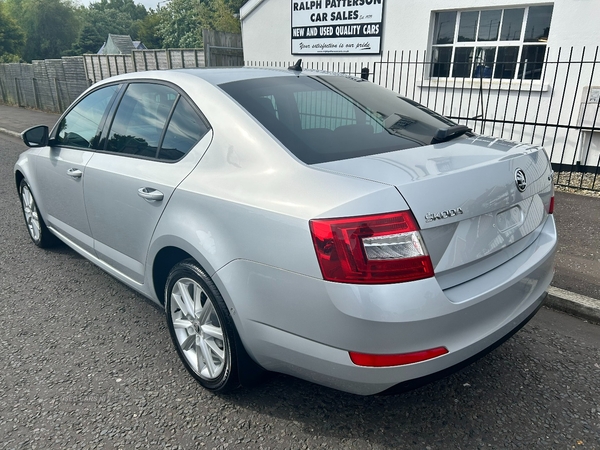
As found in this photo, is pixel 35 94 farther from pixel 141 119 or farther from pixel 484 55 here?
pixel 141 119

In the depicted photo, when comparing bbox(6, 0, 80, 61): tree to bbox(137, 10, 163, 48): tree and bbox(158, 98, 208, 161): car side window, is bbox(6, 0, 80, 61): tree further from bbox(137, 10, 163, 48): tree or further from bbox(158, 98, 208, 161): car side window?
bbox(158, 98, 208, 161): car side window

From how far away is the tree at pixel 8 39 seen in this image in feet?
127

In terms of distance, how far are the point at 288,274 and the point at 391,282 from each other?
42 cm

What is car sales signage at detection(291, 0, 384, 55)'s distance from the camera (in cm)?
972

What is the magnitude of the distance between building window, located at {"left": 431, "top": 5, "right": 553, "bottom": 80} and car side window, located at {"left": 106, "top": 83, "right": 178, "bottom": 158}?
6.21 metres

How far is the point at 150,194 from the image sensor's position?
8.68 feet

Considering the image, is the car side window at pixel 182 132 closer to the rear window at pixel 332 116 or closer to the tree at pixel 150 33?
the rear window at pixel 332 116

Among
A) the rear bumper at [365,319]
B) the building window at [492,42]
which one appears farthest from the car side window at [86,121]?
the building window at [492,42]

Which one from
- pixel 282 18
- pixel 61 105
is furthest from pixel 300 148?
pixel 61 105

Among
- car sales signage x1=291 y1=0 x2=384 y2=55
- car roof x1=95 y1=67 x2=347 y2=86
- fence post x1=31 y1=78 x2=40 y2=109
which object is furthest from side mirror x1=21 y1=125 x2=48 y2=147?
fence post x1=31 y1=78 x2=40 y2=109

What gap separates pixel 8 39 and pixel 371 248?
47626 mm

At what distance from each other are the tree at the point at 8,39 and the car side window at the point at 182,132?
144 ft

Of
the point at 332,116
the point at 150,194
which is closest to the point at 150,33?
the point at 150,194

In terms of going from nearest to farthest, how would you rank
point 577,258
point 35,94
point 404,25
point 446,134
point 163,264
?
point 446,134
point 163,264
point 577,258
point 404,25
point 35,94
